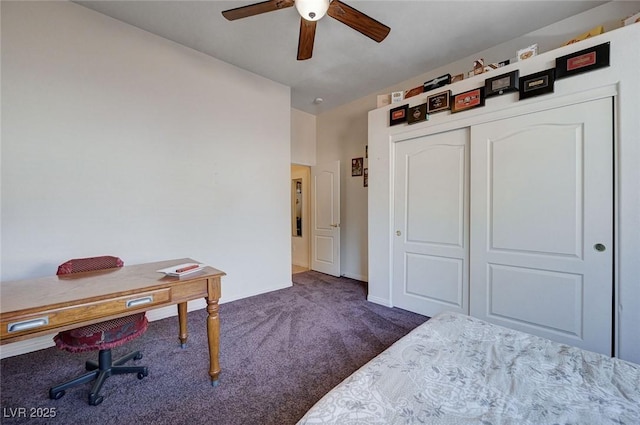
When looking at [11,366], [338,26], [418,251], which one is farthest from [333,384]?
[338,26]

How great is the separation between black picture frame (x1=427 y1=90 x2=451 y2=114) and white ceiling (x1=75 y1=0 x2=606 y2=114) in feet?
2.07

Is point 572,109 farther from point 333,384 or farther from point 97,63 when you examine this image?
point 97,63

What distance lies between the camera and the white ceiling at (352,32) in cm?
236

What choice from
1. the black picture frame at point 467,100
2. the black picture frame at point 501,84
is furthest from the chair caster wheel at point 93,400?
the black picture frame at point 501,84

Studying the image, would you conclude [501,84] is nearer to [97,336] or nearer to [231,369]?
[231,369]

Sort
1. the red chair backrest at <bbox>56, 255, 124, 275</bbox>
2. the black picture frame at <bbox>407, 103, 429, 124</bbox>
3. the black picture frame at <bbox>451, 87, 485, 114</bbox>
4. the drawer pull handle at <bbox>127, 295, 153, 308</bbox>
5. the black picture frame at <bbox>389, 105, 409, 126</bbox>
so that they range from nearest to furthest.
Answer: the drawer pull handle at <bbox>127, 295, 153, 308</bbox> < the red chair backrest at <bbox>56, 255, 124, 275</bbox> < the black picture frame at <bbox>451, 87, 485, 114</bbox> < the black picture frame at <bbox>407, 103, 429, 124</bbox> < the black picture frame at <bbox>389, 105, 409, 126</bbox>

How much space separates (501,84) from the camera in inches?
91.6

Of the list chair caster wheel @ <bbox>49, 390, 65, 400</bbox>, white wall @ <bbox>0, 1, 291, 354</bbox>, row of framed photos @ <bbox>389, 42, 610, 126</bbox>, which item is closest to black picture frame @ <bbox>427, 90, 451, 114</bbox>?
row of framed photos @ <bbox>389, 42, 610, 126</bbox>

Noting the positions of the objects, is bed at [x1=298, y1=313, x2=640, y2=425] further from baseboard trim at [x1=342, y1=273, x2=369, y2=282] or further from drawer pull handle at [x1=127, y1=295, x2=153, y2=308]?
baseboard trim at [x1=342, y1=273, x2=369, y2=282]

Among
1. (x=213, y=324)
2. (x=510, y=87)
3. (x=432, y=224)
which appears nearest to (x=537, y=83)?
(x=510, y=87)

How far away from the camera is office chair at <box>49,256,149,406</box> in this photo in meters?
1.54

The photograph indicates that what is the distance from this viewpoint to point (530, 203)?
2.24m

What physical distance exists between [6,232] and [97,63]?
1.70m

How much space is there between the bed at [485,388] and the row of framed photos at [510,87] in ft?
6.77
